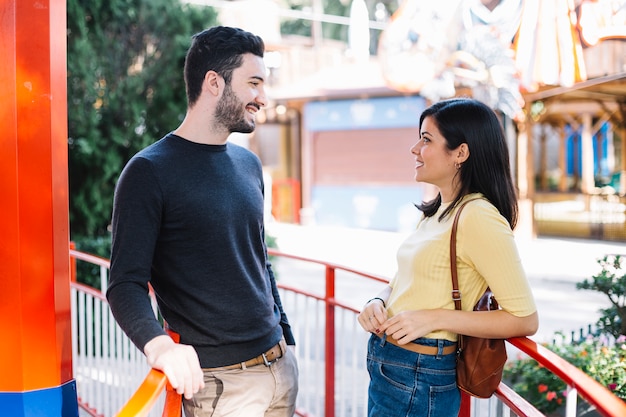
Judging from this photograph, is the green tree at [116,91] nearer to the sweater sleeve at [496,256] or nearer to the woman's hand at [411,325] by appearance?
the woman's hand at [411,325]

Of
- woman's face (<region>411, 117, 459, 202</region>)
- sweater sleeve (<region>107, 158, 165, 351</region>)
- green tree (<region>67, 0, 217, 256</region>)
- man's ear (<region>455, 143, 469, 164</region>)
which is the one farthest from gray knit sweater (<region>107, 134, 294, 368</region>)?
green tree (<region>67, 0, 217, 256</region>)

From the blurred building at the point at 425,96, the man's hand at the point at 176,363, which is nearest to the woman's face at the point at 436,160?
the man's hand at the point at 176,363

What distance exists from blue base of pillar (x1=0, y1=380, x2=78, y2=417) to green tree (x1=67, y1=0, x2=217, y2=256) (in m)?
5.58

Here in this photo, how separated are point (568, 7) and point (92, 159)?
6.82 metres

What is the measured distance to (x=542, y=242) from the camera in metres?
15.9

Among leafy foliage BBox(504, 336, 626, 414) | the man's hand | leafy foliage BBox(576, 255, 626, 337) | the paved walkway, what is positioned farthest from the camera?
the paved walkway

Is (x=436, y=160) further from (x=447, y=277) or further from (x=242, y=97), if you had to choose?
(x=242, y=97)

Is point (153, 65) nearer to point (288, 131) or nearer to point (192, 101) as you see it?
point (192, 101)

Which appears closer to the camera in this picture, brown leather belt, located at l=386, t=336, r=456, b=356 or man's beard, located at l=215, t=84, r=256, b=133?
brown leather belt, located at l=386, t=336, r=456, b=356

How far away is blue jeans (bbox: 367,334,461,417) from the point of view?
6.86ft

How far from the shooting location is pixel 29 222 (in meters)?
2.11

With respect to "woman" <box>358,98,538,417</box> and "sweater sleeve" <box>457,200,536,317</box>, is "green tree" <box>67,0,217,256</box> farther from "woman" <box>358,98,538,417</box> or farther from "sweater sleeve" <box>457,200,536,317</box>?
"sweater sleeve" <box>457,200,536,317</box>

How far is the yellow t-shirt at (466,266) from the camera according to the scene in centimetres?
196

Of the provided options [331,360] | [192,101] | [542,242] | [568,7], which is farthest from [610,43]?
[192,101]
